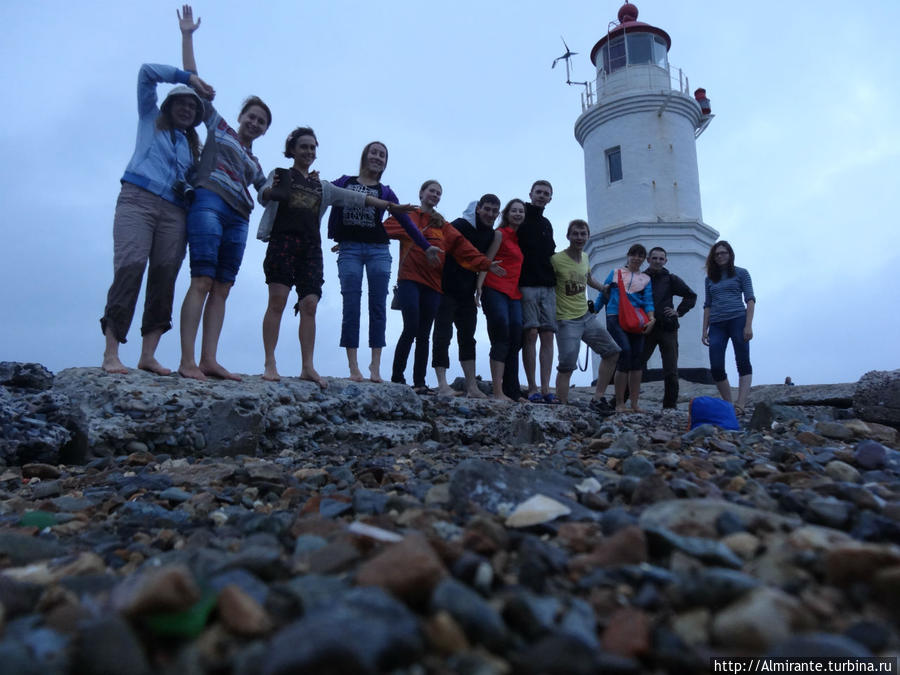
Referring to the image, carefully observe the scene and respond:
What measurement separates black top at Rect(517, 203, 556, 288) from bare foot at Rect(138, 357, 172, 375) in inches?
128

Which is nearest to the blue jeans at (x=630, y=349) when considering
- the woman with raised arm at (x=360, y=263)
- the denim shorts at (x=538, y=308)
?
the denim shorts at (x=538, y=308)

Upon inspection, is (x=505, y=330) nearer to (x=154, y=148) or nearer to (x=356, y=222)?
(x=356, y=222)

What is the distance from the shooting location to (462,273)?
5254 mm

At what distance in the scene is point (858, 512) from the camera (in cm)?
152

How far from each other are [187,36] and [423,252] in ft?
7.28

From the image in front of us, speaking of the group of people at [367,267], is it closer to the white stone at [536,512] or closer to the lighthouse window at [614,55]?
the white stone at [536,512]

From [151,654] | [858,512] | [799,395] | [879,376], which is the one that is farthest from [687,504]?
[799,395]

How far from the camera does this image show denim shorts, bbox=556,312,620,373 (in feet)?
19.4

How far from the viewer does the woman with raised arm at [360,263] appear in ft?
15.0

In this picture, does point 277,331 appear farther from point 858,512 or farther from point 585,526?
point 858,512

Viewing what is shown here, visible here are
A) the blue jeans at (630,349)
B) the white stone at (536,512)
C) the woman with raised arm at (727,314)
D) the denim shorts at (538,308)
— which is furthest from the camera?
the woman with raised arm at (727,314)

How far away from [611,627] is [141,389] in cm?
324

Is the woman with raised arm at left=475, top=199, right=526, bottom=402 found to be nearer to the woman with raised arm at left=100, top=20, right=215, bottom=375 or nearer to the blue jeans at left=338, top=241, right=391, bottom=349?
the blue jeans at left=338, top=241, right=391, bottom=349

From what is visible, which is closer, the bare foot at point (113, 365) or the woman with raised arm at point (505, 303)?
the bare foot at point (113, 365)
